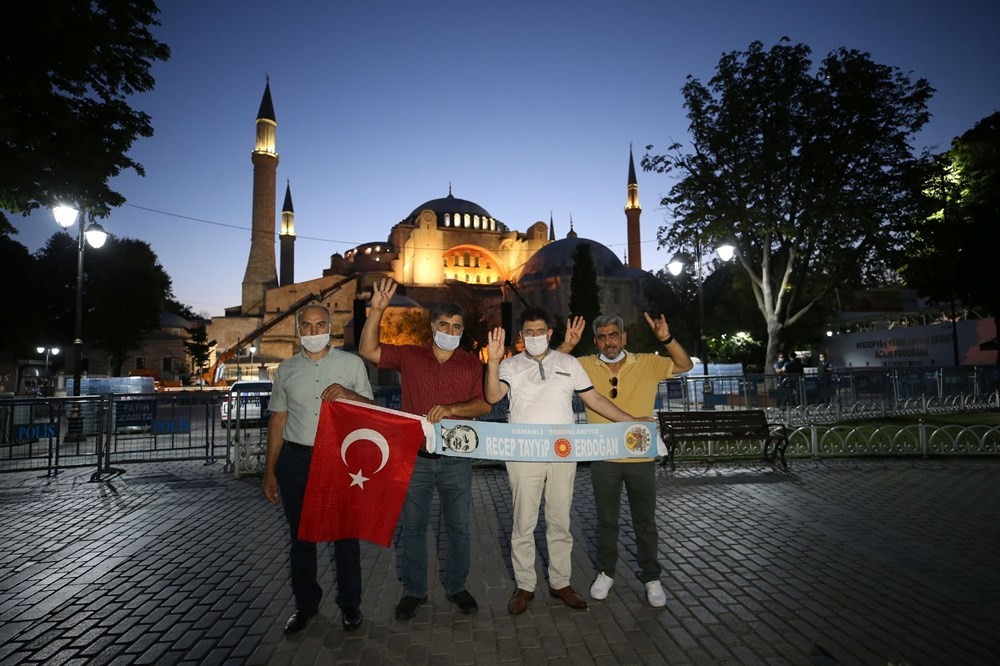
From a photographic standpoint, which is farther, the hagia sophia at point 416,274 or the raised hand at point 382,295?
the hagia sophia at point 416,274

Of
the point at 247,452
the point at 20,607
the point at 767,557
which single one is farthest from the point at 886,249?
the point at 20,607

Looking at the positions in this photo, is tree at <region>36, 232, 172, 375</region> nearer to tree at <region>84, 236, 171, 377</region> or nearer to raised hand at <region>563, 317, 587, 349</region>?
tree at <region>84, 236, 171, 377</region>

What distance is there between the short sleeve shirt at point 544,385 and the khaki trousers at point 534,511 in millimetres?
372

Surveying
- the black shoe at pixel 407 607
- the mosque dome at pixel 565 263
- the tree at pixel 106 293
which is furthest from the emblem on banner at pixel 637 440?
the tree at pixel 106 293

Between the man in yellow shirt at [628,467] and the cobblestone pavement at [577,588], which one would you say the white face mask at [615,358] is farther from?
the cobblestone pavement at [577,588]

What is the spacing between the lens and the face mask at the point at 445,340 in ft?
13.4

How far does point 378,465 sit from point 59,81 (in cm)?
1200

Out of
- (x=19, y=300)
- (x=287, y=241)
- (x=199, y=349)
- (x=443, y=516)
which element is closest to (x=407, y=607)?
(x=443, y=516)

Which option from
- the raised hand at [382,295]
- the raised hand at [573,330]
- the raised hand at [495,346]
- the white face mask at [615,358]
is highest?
the raised hand at [382,295]

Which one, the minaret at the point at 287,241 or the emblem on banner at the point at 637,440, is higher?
the minaret at the point at 287,241

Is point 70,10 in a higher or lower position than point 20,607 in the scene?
higher

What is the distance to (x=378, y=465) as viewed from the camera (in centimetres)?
403

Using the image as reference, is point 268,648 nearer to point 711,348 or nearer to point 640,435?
point 640,435

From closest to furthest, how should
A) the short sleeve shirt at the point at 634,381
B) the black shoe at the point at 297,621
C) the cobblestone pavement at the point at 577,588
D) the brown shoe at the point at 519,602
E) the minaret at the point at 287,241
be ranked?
the cobblestone pavement at the point at 577,588
the black shoe at the point at 297,621
the brown shoe at the point at 519,602
the short sleeve shirt at the point at 634,381
the minaret at the point at 287,241
